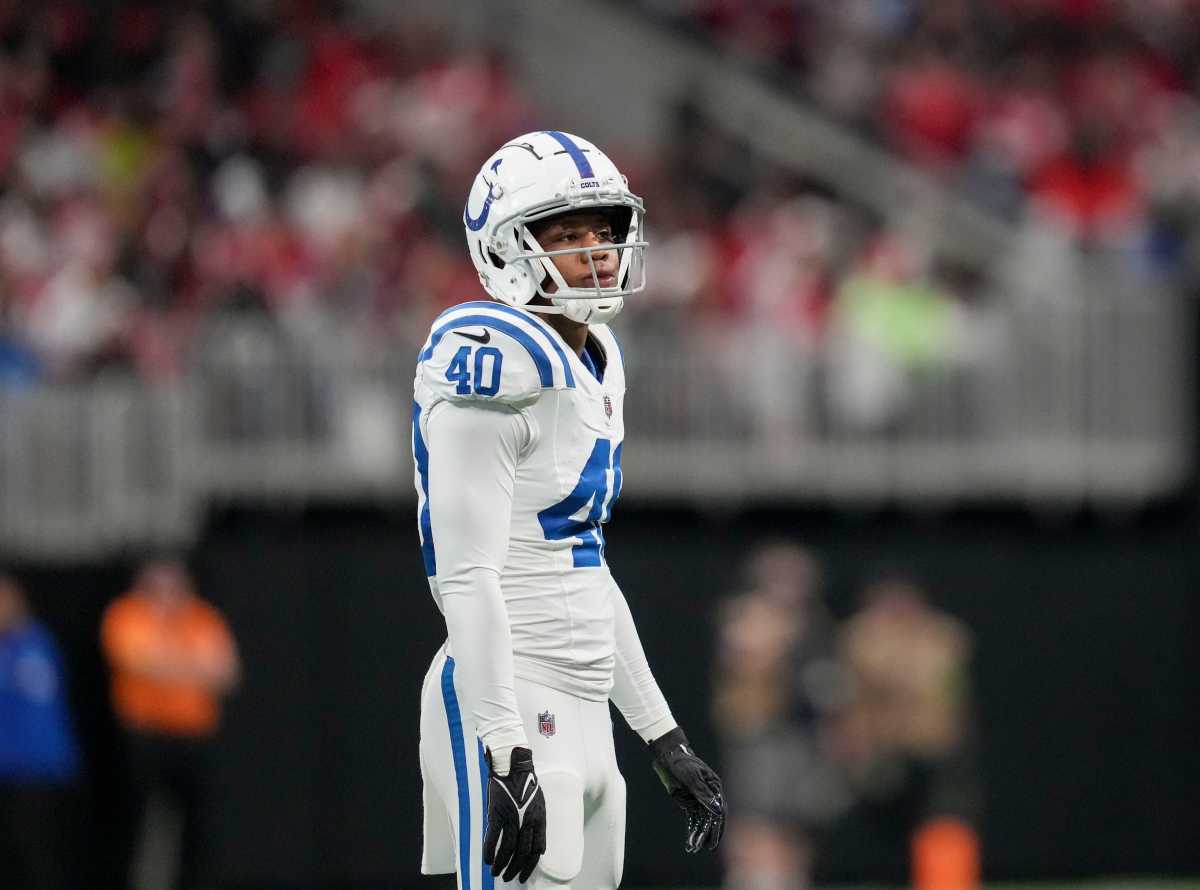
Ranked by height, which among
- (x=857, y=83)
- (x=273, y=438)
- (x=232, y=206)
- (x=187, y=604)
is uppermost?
(x=857, y=83)

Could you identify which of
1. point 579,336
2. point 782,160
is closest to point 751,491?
point 782,160

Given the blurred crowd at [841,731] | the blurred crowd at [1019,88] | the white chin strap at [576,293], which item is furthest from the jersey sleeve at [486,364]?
the blurred crowd at [1019,88]

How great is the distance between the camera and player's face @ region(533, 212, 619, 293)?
4648mm

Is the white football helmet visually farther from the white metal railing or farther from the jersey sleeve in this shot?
the white metal railing

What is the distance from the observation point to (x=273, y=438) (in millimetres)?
12102

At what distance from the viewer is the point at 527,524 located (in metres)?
4.64

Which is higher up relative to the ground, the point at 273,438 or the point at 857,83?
the point at 857,83

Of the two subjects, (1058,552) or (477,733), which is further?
(1058,552)

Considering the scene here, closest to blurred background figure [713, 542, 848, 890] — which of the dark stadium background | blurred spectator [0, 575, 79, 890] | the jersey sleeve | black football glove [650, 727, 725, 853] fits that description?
the dark stadium background

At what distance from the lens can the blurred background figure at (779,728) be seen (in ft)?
32.7

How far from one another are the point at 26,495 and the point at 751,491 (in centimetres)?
361

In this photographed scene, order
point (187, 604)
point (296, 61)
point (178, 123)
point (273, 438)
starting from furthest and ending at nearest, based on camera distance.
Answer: point (296, 61) < point (178, 123) < point (273, 438) < point (187, 604)

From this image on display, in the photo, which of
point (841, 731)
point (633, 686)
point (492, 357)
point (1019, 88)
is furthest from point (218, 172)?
point (492, 357)

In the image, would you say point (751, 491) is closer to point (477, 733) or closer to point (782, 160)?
point (782, 160)
